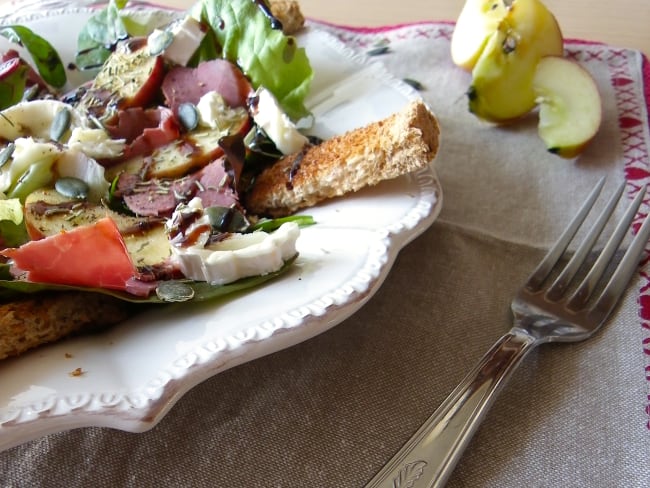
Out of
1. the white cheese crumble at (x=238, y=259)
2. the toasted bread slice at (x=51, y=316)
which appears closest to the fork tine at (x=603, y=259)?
the white cheese crumble at (x=238, y=259)

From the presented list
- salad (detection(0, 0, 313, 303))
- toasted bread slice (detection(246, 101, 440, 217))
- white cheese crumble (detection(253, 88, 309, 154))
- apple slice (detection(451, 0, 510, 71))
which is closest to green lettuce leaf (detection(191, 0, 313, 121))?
salad (detection(0, 0, 313, 303))

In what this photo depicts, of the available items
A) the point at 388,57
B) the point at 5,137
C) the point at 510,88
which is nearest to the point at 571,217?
the point at 510,88

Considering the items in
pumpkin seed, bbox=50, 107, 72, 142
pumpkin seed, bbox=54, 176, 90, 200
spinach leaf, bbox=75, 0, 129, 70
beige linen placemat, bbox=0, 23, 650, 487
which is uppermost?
spinach leaf, bbox=75, 0, 129, 70

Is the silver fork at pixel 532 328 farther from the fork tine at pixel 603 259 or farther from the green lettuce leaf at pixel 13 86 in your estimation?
the green lettuce leaf at pixel 13 86

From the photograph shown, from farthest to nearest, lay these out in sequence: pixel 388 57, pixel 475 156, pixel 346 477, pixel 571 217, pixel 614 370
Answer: pixel 388 57 → pixel 475 156 → pixel 571 217 → pixel 614 370 → pixel 346 477

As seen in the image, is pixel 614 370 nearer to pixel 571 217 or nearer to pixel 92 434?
pixel 571 217

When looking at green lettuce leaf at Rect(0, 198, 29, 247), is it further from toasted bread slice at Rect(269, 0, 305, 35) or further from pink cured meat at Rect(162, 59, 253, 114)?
toasted bread slice at Rect(269, 0, 305, 35)

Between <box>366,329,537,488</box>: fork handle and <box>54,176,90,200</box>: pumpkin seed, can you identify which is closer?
<box>366,329,537,488</box>: fork handle

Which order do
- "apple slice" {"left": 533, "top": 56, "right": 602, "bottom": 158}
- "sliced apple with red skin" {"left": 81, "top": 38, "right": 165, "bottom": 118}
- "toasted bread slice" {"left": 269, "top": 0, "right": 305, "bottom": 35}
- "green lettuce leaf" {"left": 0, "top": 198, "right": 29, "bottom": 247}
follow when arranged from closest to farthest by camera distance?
"green lettuce leaf" {"left": 0, "top": 198, "right": 29, "bottom": 247}
"sliced apple with red skin" {"left": 81, "top": 38, "right": 165, "bottom": 118}
"apple slice" {"left": 533, "top": 56, "right": 602, "bottom": 158}
"toasted bread slice" {"left": 269, "top": 0, "right": 305, "bottom": 35}
